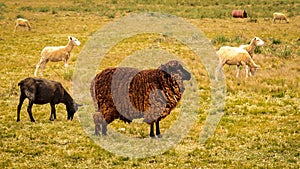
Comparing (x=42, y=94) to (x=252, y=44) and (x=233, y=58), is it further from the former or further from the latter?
(x=252, y=44)

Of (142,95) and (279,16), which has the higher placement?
(142,95)

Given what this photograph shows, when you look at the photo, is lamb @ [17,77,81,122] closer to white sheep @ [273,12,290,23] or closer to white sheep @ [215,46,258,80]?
white sheep @ [215,46,258,80]

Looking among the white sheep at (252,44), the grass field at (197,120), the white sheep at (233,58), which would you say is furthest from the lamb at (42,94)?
the white sheep at (252,44)

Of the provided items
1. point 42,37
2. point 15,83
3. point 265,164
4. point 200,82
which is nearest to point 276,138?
point 265,164

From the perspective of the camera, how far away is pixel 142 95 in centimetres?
1087

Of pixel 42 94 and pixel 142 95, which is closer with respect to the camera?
pixel 142 95

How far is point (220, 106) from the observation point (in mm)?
14508

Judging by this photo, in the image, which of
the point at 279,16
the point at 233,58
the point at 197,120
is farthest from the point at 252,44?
the point at 279,16

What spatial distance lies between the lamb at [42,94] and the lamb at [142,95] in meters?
1.72

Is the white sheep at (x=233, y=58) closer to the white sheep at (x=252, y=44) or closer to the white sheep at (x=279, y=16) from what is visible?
the white sheep at (x=252, y=44)

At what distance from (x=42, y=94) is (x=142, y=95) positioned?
115 inches

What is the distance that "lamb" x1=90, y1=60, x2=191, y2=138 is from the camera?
425 inches

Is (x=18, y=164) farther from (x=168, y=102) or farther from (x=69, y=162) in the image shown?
(x=168, y=102)

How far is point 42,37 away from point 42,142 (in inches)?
832
